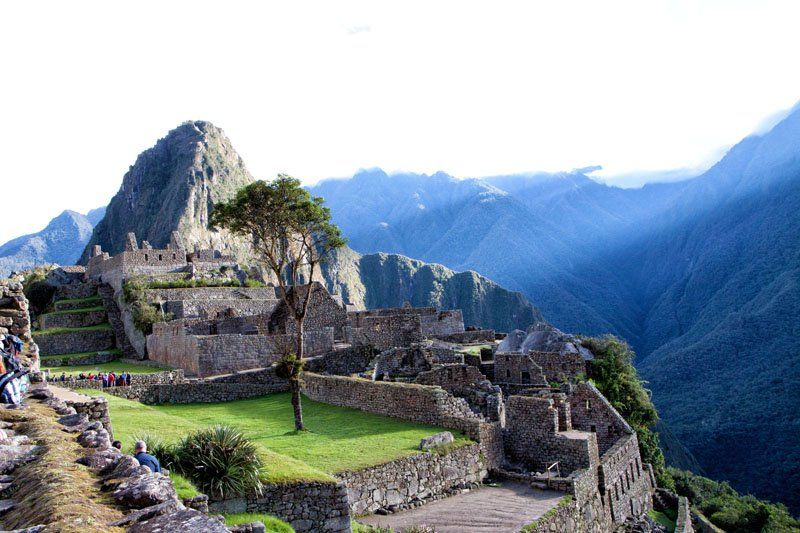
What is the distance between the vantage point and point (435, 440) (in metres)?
14.8

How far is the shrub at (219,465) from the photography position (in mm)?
9391

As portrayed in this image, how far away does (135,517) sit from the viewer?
4.27 meters

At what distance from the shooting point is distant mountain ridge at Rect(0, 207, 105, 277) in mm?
140500

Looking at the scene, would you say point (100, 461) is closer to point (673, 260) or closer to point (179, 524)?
point (179, 524)

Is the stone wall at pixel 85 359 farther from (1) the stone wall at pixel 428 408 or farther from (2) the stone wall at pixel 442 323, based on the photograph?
(1) the stone wall at pixel 428 408

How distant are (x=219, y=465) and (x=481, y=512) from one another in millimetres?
6429

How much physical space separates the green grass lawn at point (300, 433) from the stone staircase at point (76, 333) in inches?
652

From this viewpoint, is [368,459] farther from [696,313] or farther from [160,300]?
[696,313]

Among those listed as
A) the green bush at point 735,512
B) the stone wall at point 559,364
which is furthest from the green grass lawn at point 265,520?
the green bush at point 735,512

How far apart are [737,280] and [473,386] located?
76814 millimetres

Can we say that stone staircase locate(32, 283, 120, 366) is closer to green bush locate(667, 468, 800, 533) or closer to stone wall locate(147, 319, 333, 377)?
stone wall locate(147, 319, 333, 377)

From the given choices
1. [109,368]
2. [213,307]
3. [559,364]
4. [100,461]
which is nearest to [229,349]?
[109,368]

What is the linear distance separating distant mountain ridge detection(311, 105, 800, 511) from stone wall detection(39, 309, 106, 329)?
4847 centimetres

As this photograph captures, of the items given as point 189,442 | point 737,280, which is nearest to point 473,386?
point 189,442
